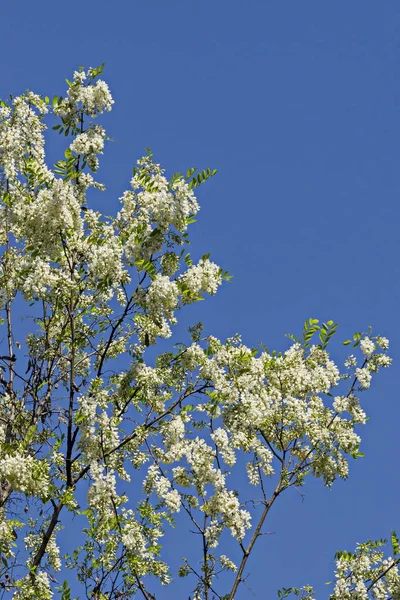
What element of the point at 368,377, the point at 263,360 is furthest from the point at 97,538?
the point at 368,377

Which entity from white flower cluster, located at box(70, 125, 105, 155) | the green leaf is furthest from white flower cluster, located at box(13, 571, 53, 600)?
white flower cluster, located at box(70, 125, 105, 155)

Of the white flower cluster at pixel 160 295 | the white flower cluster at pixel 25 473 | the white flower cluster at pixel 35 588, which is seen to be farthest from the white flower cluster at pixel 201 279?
the white flower cluster at pixel 35 588

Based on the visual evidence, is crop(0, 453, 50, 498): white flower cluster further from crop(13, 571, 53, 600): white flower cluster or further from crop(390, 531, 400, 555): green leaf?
crop(390, 531, 400, 555): green leaf

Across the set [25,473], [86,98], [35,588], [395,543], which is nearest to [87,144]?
[86,98]

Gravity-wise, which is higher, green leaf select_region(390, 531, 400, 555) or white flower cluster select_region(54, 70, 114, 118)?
white flower cluster select_region(54, 70, 114, 118)

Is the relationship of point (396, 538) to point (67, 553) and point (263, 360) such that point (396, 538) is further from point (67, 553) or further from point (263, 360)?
point (67, 553)

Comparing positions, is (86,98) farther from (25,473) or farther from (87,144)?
(25,473)

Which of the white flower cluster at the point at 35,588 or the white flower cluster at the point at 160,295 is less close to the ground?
the white flower cluster at the point at 160,295

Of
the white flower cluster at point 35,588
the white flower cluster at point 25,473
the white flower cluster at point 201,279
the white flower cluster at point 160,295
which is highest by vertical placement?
the white flower cluster at point 201,279

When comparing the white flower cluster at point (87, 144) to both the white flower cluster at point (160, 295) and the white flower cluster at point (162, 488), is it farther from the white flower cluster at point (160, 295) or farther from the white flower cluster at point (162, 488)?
the white flower cluster at point (162, 488)

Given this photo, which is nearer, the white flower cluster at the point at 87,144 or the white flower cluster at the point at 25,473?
the white flower cluster at the point at 25,473

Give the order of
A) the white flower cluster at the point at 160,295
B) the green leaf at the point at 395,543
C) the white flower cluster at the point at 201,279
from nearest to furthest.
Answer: the white flower cluster at the point at 160,295
the white flower cluster at the point at 201,279
the green leaf at the point at 395,543

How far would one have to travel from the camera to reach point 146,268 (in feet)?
32.9

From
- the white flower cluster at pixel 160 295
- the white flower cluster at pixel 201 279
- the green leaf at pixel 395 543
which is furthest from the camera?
the green leaf at pixel 395 543
